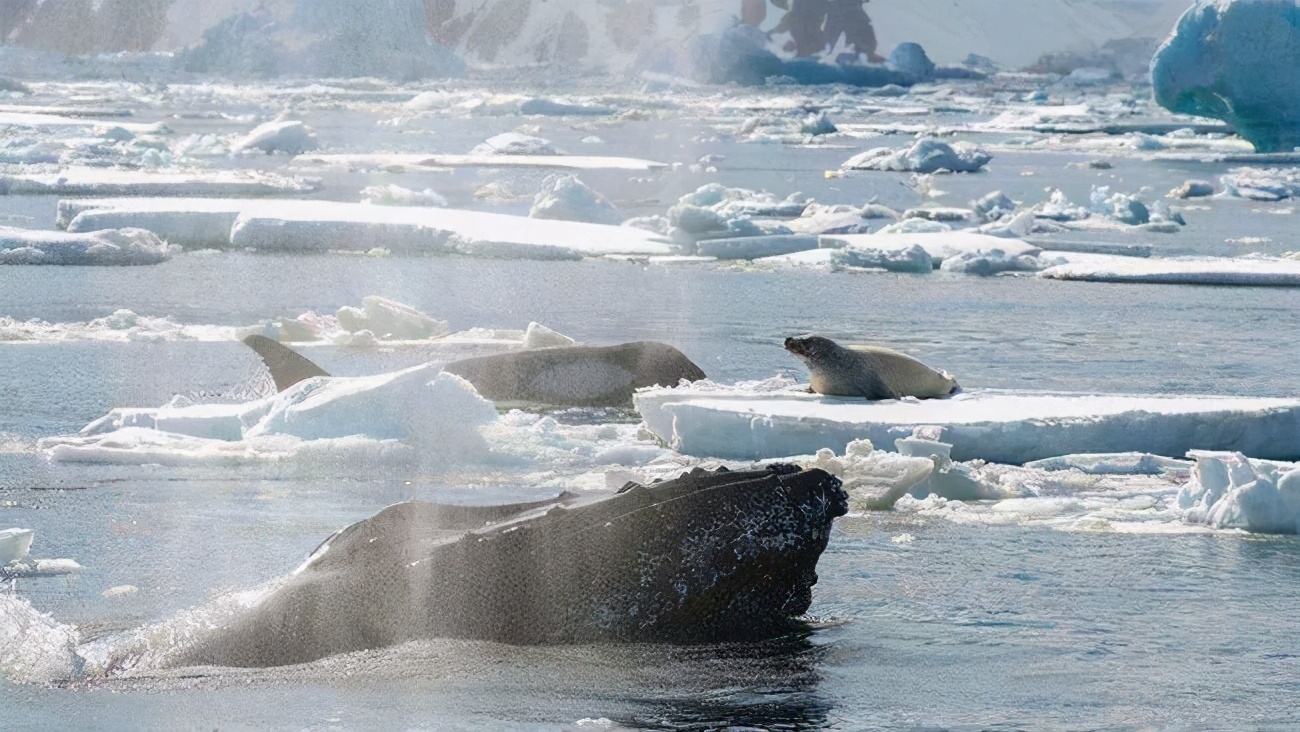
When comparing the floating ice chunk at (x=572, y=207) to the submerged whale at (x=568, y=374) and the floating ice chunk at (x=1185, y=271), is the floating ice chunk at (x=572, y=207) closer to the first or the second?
the floating ice chunk at (x=1185, y=271)

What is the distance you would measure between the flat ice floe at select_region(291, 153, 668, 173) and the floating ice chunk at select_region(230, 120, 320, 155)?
21.8 inches

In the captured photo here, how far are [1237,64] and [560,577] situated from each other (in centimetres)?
2942

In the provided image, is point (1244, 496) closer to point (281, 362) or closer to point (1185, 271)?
point (281, 362)

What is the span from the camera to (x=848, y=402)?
8.54 m

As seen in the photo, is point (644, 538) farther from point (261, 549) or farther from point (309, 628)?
point (261, 549)

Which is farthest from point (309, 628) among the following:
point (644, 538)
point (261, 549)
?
point (261, 549)

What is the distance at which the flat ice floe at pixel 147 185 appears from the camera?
23.3 meters

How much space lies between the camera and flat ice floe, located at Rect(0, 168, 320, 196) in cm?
2331

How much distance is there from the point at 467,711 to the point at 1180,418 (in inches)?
197

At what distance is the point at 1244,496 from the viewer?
21.5ft

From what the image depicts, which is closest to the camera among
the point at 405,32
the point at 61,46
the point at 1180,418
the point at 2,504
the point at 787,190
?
the point at 2,504

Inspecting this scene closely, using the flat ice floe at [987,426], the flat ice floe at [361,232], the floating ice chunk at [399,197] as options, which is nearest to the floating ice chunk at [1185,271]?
the flat ice floe at [361,232]

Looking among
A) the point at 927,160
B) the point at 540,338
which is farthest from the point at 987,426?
the point at 927,160

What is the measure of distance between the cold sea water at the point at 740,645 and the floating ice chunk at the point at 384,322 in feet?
2.81
